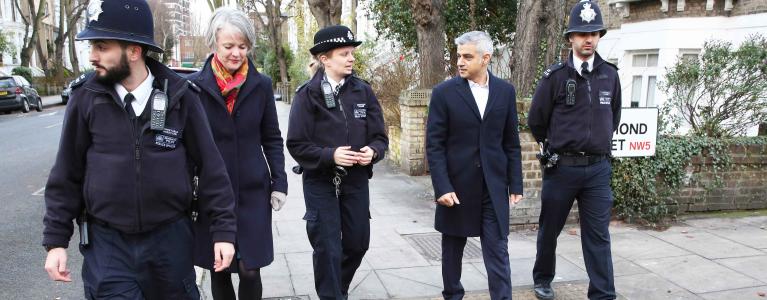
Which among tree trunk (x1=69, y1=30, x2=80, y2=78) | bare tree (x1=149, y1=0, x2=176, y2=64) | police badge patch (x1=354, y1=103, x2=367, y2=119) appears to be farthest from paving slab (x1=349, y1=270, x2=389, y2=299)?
bare tree (x1=149, y1=0, x2=176, y2=64)

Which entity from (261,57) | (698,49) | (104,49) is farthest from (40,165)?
(261,57)

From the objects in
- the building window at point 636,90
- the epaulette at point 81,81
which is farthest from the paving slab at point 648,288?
the building window at point 636,90

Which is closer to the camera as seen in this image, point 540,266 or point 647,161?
point 540,266

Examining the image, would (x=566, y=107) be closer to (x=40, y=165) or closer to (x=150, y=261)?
(x=150, y=261)

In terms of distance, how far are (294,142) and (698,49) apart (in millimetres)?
11048

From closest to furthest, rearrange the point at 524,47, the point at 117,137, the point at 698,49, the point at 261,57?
the point at 117,137 → the point at 524,47 → the point at 698,49 → the point at 261,57

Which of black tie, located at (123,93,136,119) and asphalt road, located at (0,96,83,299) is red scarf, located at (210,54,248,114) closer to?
black tie, located at (123,93,136,119)

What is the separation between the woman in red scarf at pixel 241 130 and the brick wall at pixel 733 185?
5116 millimetres

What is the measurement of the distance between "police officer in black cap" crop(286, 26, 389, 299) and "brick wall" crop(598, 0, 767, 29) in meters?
10.2

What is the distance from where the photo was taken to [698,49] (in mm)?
11945

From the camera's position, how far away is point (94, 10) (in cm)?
231

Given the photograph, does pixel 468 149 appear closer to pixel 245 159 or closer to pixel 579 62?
pixel 579 62

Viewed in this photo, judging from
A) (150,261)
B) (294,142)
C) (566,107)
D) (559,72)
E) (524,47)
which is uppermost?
(524,47)

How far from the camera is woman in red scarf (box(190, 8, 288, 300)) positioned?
3.11 meters
